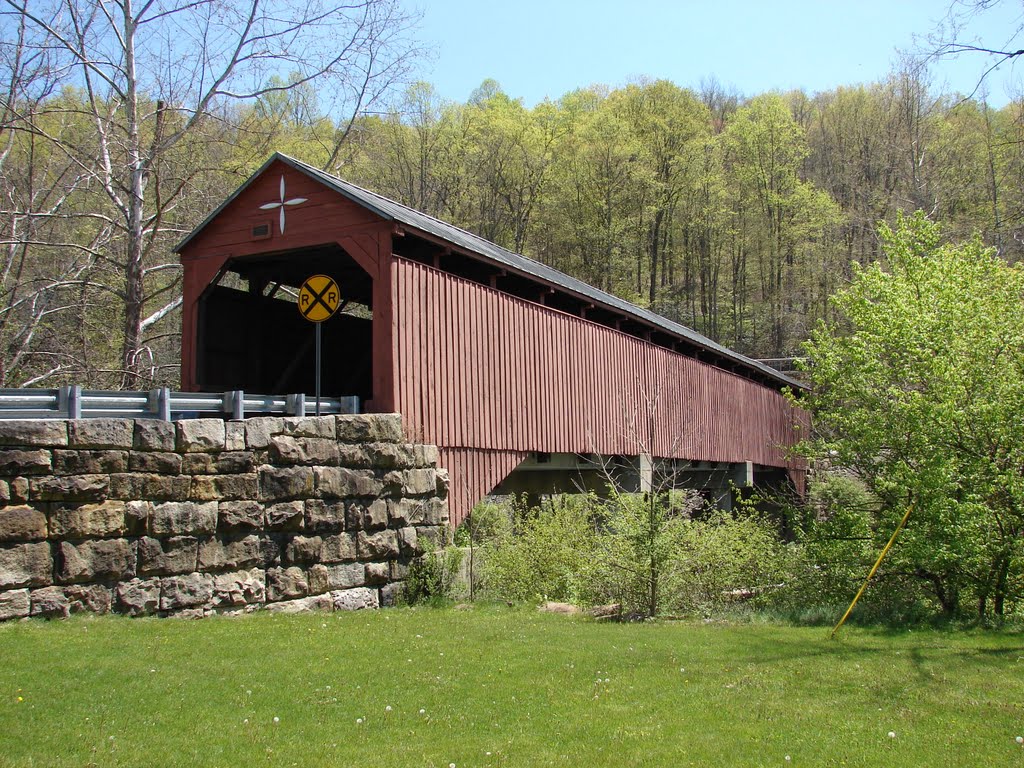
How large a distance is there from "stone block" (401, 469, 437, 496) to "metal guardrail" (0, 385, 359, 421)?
1491 millimetres

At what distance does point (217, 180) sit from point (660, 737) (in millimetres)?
19130

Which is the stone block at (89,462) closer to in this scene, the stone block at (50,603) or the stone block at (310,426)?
the stone block at (50,603)

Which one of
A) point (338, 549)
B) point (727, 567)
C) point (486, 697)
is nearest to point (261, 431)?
point (338, 549)

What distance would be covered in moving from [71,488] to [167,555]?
1.21 m

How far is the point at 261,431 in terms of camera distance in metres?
9.86

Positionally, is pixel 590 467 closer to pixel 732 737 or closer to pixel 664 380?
pixel 664 380

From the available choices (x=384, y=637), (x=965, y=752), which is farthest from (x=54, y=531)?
(x=965, y=752)

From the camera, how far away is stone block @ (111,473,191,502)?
853 centimetres

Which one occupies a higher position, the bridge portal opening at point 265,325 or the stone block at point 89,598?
the bridge portal opening at point 265,325

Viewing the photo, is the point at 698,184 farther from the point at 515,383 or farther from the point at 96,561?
the point at 96,561

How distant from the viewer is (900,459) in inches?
492

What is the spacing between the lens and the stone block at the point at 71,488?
314 inches

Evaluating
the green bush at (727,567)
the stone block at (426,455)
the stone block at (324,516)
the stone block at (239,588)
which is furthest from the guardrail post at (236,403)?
the green bush at (727,567)

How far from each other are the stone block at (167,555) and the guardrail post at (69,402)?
1.35 meters
